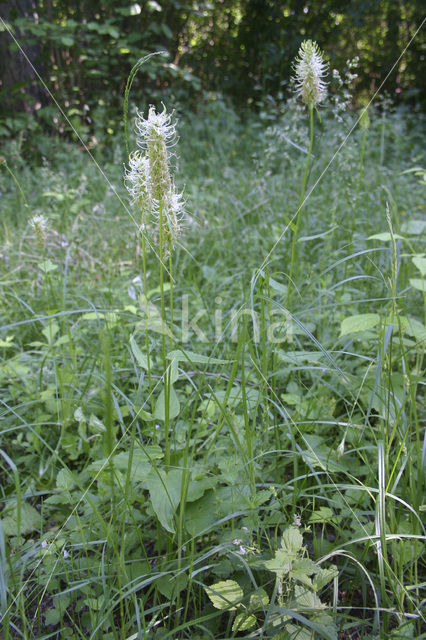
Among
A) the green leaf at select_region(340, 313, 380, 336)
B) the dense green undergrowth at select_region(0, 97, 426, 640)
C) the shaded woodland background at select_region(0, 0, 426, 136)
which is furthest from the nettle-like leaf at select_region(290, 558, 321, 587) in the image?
the shaded woodland background at select_region(0, 0, 426, 136)

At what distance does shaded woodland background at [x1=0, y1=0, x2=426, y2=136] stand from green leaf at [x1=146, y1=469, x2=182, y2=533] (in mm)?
4076

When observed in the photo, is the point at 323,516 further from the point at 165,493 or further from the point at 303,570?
the point at 165,493

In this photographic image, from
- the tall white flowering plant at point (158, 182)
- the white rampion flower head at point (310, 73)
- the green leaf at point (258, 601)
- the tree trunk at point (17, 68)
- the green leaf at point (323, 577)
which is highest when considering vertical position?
the tree trunk at point (17, 68)

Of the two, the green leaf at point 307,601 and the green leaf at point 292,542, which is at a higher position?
the green leaf at point 292,542

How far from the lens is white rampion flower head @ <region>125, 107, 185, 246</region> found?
0.79 m

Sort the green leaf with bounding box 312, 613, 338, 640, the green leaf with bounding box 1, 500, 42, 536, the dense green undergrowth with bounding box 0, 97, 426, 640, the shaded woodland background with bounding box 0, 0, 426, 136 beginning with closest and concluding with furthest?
the green leaf with bounding box 312, 613, 338, 640
the dense green undergrowth with bounding box 0, 97, 426, 640
the green leaf with bounding box 1, 500, 42, 536
the shaded woodland background with bounding box 0, 0, 426, 136

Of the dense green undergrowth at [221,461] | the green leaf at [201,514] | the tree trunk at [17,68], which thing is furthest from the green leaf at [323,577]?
the tree trunk at [17,68]

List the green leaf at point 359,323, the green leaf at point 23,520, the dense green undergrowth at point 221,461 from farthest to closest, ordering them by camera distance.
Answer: the green leaf at point 359,323, the green leaf at point 23,520, the dense green undergrowth at point 221,461

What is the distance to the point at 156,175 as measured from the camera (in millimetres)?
801

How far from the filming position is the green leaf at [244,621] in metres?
0.78

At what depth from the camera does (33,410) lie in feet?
4.70

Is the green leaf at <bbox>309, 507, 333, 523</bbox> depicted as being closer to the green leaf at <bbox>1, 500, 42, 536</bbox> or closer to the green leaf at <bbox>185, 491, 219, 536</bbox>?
the green leaf at <bbox>185, 491, 219, 536</bbox>

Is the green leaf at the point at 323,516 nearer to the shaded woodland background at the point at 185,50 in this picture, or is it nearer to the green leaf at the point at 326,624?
the green leaf at the point at 326,624

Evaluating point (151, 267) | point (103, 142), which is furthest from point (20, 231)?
point (103, 142)
